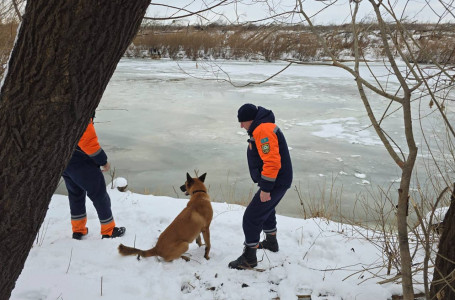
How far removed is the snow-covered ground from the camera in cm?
241

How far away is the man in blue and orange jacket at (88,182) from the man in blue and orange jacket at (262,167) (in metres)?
1.31

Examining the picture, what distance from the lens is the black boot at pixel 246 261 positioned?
9.20ft

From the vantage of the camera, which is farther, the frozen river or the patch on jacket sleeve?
the frozen river

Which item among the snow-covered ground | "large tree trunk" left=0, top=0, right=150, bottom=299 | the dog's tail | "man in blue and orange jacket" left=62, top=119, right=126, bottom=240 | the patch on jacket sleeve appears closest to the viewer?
"large tree trunk" left=0, top=0, right=150, bottom=299

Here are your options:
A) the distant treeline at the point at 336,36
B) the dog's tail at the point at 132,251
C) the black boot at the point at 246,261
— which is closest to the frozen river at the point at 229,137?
the distant treeline at the point at 336,36

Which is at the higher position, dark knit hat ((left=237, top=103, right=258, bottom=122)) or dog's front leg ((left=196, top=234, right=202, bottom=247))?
dark knit hat ((left=237, top=103, right=258, bottom=122))

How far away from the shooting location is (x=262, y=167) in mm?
2875

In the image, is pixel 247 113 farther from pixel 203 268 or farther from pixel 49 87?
pixel 49 87

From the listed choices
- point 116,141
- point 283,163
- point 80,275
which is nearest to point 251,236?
point 283,163

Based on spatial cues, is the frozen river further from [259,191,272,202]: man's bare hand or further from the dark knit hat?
[259,191,272,202]: man's bare hand

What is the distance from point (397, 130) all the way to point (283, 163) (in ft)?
19.0

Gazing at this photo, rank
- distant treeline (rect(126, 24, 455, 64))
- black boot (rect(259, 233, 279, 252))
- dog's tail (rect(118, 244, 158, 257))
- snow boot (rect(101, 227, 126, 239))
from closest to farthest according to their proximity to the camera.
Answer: distant treeline (rect(126, 24, 455, 64)) < dog's tail (rect(118, 244, 158, 257)) < black boot (rect(259, 233, 279, 252)) < snow boot (rect(101, 227, 126, 239))

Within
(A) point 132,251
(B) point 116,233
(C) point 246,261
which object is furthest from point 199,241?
(B) point 116,233

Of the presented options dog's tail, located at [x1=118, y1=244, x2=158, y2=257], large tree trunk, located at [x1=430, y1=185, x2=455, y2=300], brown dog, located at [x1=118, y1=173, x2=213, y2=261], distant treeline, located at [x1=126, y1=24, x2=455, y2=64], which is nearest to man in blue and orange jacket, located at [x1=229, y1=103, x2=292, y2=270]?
brown dog, located at [x1=118, y1=173, x2=213, y2=261]
